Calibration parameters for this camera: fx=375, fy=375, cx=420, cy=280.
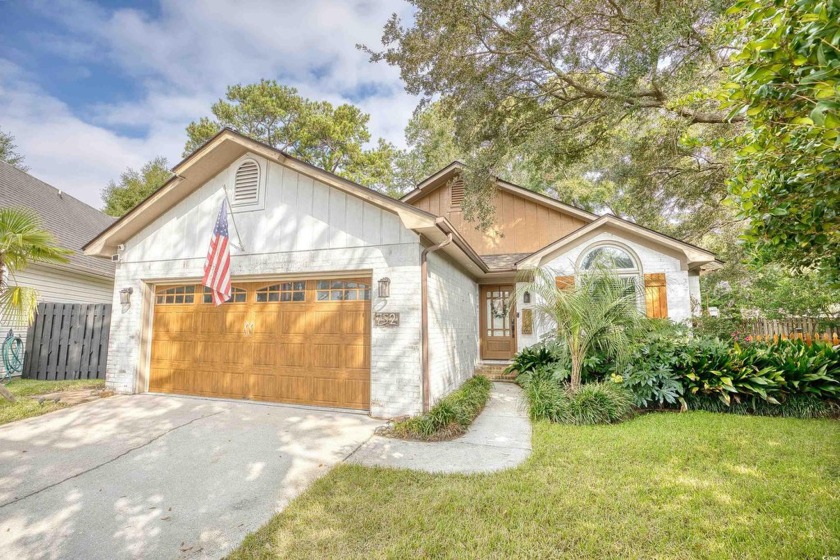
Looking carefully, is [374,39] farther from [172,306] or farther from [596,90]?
[172,306]

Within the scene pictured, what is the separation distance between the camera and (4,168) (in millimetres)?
11398

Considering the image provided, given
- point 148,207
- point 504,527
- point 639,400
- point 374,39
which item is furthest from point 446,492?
point 374,39

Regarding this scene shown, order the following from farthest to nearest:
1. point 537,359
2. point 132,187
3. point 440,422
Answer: point 132,187 → point 537,359 → point 440,422

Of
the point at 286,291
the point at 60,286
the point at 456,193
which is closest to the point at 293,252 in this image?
the point at 286,291

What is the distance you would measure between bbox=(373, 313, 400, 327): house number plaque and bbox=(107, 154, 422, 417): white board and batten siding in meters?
0.08

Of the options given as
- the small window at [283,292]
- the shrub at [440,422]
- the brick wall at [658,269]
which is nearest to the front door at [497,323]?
the brick wall at [658,269]

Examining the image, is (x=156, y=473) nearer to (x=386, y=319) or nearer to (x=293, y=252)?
(x=386, y=319)

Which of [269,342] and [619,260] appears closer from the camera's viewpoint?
[269,342]

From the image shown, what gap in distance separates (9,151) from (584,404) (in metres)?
30.8

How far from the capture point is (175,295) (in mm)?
7766

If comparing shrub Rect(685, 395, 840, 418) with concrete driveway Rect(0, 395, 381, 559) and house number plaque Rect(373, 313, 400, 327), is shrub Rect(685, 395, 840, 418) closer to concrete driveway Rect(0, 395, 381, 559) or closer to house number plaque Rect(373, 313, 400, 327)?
house number plaque Rect(373, 313, 400, 327)

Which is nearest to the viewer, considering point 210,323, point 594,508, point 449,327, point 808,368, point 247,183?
point 594,508

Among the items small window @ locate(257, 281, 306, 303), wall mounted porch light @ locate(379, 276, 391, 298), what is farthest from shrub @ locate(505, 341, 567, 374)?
small window @ locate(257, 281, 306, 303)

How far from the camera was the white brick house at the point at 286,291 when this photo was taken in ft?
19.9
